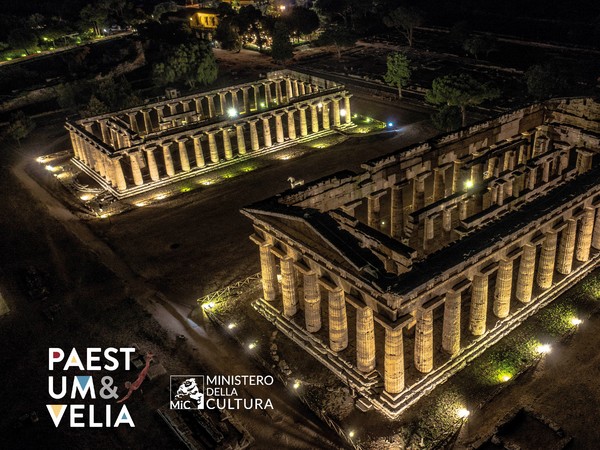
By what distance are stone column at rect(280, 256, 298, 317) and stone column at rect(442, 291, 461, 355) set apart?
10539 mm

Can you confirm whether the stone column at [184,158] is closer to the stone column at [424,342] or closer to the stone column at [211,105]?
the stone column at [211,105]

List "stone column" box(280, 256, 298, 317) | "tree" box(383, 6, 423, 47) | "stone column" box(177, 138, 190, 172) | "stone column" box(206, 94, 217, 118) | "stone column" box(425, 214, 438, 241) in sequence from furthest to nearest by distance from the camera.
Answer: "tree" box(383, 6, 423, 47) → "stone column" box(206, 94, 217, 118) → "stone column" box(177, 138, 190, 172) → "stone column" box(425, 214, 438, 241) → "stone column" box(280, 256, 298, 317)

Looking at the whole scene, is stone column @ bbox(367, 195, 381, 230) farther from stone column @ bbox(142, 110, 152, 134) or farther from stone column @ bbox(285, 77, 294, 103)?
stone column @ bbox(285, 77, 294, 103)

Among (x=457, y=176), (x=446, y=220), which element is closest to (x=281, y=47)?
(x=457, y=176)

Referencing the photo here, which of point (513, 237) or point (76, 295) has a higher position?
point (513, 237)

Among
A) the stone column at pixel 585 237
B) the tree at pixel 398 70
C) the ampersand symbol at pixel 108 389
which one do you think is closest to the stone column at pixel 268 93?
the tree at pixel 398 70

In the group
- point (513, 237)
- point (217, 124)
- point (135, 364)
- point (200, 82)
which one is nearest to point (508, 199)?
point (513, 237)

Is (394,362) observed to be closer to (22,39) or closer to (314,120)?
(314,120)

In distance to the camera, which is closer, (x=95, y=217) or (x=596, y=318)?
(x=596, y=318)

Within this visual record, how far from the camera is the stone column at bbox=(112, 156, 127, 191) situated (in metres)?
63.4

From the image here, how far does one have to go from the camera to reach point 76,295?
46.5 m

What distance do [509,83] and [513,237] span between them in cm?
6979

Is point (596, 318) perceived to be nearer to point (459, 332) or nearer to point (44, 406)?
point (459, 332)

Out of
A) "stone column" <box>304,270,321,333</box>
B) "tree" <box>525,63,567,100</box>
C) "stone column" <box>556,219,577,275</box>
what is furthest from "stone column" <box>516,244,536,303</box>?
"tree" <box>525,63,567,100</box>
